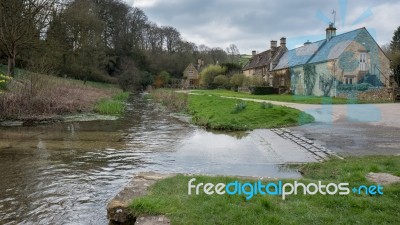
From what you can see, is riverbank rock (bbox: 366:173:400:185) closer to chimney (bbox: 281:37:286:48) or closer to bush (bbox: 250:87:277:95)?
bush (bbox: 250:87:277:95)

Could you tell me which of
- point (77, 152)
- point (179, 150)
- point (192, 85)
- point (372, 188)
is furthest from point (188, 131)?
point (192, 85)

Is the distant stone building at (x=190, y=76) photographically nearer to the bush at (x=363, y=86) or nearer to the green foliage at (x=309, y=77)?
the green foliage at (x=309, y=77)

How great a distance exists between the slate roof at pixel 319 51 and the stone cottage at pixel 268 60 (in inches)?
86.9

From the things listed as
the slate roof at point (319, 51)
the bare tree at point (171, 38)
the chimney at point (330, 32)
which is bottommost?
the slate roof at point (319, 51)

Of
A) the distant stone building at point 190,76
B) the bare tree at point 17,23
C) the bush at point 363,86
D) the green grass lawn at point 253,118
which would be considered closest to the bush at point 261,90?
the bush at point 363,86

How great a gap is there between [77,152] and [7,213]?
182 inches

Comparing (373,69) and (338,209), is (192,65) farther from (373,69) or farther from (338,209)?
(338,209)

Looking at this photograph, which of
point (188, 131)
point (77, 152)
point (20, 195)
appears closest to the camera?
point (20, 195)

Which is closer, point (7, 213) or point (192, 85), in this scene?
point (7, 213)

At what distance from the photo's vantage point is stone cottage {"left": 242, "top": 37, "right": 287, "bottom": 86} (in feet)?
159

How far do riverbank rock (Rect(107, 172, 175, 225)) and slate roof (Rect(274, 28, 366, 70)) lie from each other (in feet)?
101

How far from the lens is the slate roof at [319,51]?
33.1 metres

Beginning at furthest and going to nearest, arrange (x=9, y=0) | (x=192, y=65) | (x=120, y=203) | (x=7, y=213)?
(x=192, y=65) < (x=9, y=0) < (x=7, y=213) < (x=120, y=203)

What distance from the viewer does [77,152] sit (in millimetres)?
9516
